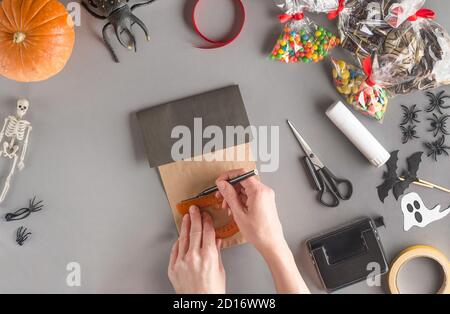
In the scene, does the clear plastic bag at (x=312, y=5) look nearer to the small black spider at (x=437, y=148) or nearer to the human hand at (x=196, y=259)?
the small black spider at (x=437, y=148)

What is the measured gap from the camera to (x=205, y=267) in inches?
34.3

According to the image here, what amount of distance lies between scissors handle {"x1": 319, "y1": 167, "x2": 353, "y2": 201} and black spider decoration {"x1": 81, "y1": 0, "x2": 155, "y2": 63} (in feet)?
1.66

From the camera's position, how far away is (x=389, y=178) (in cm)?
97

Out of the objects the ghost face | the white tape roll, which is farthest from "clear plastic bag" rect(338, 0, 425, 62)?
the ghost face

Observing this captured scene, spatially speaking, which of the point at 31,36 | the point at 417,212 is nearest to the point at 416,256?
the point at 417,212

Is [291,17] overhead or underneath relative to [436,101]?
overhead

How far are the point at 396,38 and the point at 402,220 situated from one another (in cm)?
41

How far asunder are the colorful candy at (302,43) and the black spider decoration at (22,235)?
0.68 meters

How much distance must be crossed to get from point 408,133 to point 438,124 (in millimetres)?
73

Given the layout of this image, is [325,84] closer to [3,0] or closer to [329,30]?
[329,30]

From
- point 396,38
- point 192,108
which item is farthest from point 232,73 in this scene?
point 396,38

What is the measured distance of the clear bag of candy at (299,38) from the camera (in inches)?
37.1

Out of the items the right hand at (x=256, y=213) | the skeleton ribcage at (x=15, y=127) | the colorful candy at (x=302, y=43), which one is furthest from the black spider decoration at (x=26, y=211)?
the colorful candy at (x=302, y=43)

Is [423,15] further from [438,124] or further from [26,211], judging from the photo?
[26,211]
